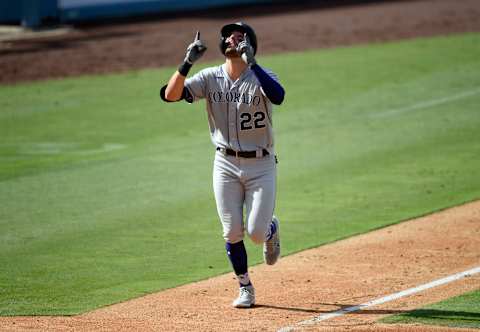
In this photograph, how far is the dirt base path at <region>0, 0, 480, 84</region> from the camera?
2206 centimetres

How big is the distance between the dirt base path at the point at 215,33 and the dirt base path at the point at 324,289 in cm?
1307

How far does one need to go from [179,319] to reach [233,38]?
207cm

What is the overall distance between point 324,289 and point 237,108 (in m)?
1.71

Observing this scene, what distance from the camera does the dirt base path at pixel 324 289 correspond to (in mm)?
6766

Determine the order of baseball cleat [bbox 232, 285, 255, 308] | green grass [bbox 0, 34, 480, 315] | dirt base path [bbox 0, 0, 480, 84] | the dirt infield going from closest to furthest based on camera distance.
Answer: the dirt infield
baseball cleat [bbox 232, 285, 255, 308]
green grass [bbox 0, 34, 480, 315]
dirt base path [bbox 0, 0, 480, 84]

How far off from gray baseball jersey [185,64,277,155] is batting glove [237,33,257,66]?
252 mm

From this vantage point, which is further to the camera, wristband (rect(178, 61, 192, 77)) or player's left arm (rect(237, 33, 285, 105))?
wristband (rect(178, 61, 192, 77))

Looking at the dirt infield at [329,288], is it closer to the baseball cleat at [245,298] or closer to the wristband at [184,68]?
Answer: the baseball cleat at [245,298]

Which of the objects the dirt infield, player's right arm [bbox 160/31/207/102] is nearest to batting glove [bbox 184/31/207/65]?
player's right arm [bbox 160/31/207/102]

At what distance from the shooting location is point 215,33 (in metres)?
25.1

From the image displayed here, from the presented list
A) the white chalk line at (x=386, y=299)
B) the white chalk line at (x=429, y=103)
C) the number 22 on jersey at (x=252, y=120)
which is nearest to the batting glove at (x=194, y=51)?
the number 22 on jersey at (x=252, y=120)

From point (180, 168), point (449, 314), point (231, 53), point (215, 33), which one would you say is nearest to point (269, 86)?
point (231, 53)

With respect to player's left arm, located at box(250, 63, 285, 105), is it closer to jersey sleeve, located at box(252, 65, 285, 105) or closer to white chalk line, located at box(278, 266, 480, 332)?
jersey sleeve, located at box(252, 65, 285, 105)

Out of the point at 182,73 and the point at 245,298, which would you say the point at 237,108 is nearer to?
the point at 182,73
